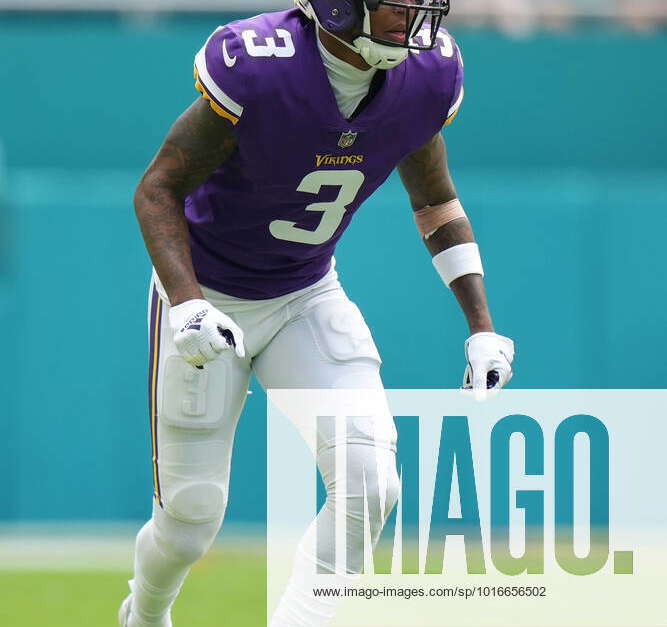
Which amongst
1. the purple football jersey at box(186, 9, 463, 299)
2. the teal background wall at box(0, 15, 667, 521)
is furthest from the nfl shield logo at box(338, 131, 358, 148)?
the teal background wall at box(0, 15, 667, 521)

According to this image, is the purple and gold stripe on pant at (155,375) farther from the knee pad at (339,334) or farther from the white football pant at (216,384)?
the knee pad at (339,334)

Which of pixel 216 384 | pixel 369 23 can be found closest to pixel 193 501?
pixel 216 384

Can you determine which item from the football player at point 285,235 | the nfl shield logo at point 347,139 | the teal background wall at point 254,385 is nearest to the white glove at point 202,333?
the football player at point 285,235

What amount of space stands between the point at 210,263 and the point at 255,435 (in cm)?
311

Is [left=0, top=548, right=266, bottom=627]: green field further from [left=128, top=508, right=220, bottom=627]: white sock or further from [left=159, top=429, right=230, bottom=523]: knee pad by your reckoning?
[left=159, top=429, right=230, bottom=523]: knee pad

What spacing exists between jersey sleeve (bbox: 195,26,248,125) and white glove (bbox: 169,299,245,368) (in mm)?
478

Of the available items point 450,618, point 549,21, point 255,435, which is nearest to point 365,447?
point 450,618

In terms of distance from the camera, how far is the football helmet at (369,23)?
3.45 meters

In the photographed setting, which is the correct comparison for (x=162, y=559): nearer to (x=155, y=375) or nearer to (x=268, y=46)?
(x=155, y=375)

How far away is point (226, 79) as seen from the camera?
3.45 metres

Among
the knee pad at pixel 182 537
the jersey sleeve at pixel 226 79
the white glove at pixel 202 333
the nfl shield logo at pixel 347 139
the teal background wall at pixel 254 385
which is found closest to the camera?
the white glove at pixel 202 333

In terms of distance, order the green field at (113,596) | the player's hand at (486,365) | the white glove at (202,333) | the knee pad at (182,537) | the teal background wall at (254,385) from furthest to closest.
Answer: the teal background wall at (254,385)
the green field at (113,596)
the knee pad at (182,537)
the player's hand at (486,365)
the white glove at (202,333)

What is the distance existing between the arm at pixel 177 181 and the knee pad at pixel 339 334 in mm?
463

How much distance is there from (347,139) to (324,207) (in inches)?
9.3
